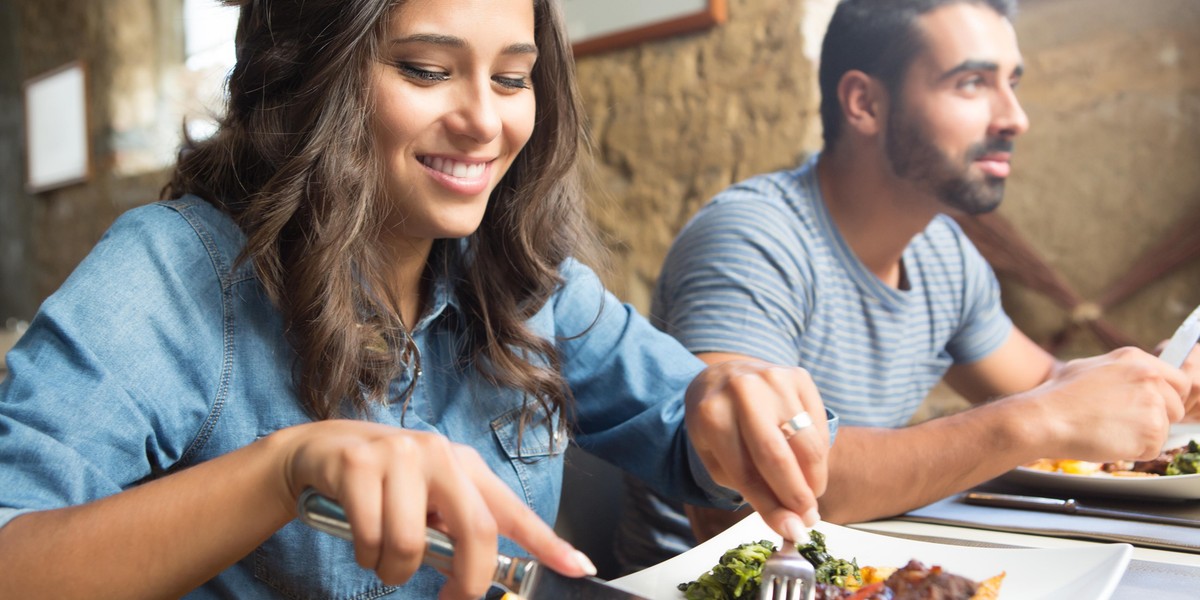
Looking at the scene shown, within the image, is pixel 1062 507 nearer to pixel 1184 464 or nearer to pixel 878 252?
→ pixel 1184 464

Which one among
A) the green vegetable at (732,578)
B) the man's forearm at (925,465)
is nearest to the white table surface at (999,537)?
the man's forearm at (925,465)

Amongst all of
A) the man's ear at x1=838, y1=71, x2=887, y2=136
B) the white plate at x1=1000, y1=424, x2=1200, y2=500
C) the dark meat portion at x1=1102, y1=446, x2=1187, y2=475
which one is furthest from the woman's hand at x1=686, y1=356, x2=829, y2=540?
the man's ear at x1=838, y1=71, x2=887, y2=136

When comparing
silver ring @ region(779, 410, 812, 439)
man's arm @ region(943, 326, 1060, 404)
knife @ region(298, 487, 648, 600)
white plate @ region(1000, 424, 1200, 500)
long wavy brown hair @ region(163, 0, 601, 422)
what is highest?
long wavy brown hair @ region(163, 0, 601, 422)

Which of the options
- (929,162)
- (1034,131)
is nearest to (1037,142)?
(1034,131)

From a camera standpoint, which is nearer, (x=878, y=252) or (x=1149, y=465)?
(x=1149, y=465)

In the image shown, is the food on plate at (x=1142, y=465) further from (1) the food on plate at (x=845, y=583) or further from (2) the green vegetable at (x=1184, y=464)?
(1) the food on plate at (x=845, y=583)

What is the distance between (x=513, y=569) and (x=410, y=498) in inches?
3.4

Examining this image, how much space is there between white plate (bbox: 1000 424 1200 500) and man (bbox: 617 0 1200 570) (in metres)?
0.09

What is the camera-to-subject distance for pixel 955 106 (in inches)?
56.9

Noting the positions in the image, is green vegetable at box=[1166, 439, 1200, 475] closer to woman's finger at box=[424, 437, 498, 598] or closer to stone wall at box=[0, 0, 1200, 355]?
stone wall at box=[0, 0, 1200, 355]

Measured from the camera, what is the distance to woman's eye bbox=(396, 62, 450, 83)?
0.90 m

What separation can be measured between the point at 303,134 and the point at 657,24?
1589 mm

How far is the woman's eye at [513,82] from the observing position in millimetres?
952

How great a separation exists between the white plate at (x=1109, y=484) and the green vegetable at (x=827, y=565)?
1.16 feet
